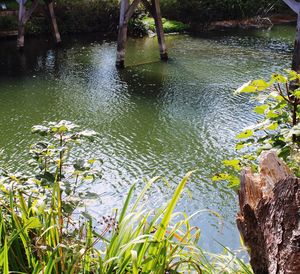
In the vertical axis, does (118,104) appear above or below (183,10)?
below

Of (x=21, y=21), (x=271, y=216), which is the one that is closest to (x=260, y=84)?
(x=271, y=216)

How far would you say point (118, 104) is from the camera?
29.0 feet

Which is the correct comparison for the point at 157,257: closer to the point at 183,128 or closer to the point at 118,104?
the point at 183,128

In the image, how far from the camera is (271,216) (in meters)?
1.62

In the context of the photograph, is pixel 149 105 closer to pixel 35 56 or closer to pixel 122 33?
pixel 122 33

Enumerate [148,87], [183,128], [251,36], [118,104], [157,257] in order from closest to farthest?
[157,257], [183,128], [118,104], [148,87], [251,36]

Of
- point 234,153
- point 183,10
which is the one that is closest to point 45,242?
point 234,153

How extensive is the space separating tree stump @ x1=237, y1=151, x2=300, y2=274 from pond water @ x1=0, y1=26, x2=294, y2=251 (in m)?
0.54

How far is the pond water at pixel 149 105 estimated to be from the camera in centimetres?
551

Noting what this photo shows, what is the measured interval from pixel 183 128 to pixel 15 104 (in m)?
3.72

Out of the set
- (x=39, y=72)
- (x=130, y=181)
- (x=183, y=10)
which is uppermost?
(x=183, y=10)

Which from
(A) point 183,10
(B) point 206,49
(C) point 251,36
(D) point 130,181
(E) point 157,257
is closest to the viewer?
(E) point 157,257

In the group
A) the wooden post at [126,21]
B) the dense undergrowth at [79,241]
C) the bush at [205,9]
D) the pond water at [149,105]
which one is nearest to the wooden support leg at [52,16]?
the pond water at [149,105]

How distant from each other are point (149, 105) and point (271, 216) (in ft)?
23.7
